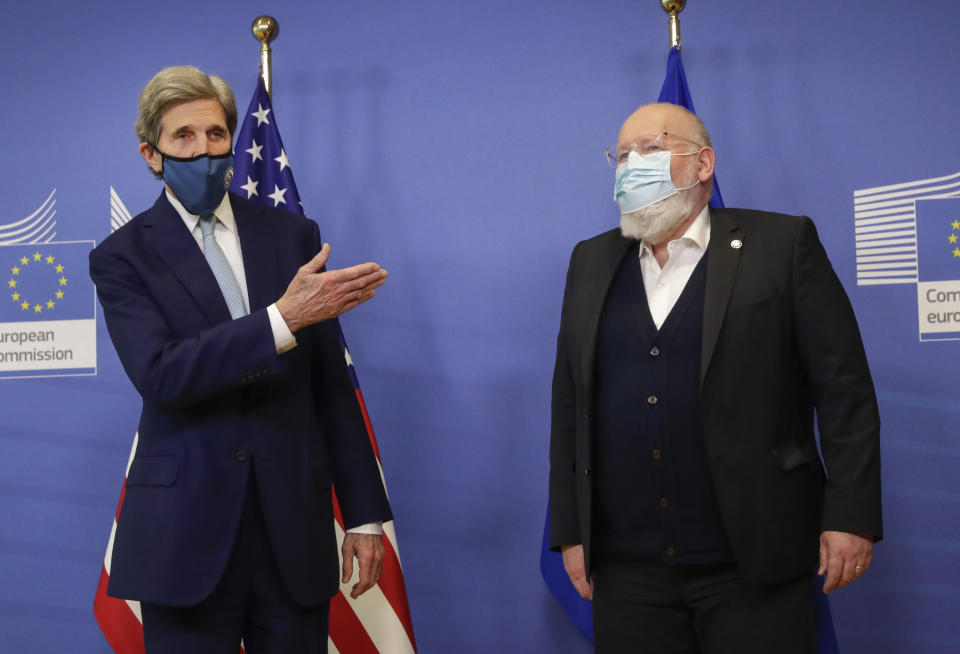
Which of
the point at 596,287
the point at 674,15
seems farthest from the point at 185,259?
the point at 674,15

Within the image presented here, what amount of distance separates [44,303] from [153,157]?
60.4 inches

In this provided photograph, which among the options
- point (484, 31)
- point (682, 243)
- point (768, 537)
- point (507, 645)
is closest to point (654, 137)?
point (682, 243)

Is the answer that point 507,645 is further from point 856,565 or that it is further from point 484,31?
point 484,31

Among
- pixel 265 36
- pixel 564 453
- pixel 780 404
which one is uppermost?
pixel 265 36

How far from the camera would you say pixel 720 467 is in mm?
1824

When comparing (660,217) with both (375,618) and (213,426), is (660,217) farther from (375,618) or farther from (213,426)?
(375,618)

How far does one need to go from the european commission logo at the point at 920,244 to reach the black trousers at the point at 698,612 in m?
1.43

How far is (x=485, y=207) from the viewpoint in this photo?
10.1 ft

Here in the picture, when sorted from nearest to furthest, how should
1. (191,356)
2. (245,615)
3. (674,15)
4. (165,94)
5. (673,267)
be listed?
(191,356) < (245,615) < (165,94) < (673,267) < (674,15)

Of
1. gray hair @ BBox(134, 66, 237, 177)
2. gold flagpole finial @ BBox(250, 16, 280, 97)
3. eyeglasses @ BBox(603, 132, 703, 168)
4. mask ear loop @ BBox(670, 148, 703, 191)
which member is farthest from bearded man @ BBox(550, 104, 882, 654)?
gold flagpole finial @ BBox(250, 16, 280, 97)

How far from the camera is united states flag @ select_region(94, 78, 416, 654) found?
8.66ft

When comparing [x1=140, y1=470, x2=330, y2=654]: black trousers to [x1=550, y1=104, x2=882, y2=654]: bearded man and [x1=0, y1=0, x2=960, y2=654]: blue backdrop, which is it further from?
[x1=0, y1=0, x2=960, y2=654]: blue backdrop

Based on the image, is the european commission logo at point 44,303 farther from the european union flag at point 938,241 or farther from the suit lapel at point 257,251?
the european union flag at point 938,241

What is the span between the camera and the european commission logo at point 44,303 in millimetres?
3135
